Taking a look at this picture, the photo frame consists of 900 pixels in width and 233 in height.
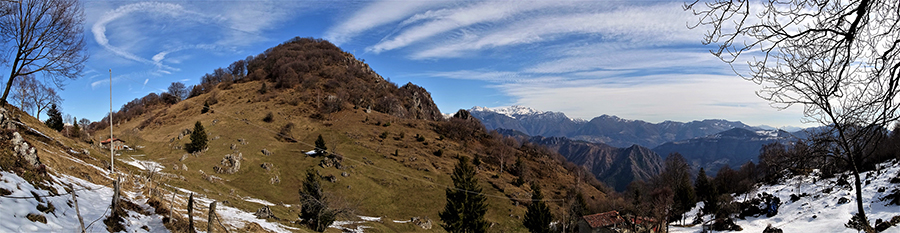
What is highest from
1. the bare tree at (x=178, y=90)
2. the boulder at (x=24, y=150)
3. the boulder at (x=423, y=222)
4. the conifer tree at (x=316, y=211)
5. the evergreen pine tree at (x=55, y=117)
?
the bare tree at (x=178, y=90)

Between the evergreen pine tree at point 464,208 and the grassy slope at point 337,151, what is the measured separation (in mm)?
7797

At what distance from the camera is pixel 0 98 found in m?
19.8

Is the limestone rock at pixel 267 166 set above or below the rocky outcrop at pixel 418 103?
below

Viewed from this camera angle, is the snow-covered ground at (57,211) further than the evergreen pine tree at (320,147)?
No

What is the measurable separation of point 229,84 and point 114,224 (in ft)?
406

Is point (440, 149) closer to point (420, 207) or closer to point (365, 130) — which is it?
point (365, 130)

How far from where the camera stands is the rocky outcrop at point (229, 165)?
52.9 meters

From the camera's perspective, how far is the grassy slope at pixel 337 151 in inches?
2015

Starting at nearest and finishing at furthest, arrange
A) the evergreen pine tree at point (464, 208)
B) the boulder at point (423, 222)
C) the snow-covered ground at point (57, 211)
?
the snow-covered ground at point (57, 211) < the evergreen pine tree at point (464, 208) < the boulder at point (423, 222)

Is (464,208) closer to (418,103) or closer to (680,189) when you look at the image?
(680,189)

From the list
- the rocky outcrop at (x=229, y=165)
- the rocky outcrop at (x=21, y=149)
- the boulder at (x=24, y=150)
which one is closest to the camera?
the rocky outcrop at (x=21, y=149)

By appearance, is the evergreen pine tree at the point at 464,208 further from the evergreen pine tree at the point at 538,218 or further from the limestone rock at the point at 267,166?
the limestone rock at the point at 267,166

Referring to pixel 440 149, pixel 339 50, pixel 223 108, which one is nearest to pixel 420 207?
pixel 440 149

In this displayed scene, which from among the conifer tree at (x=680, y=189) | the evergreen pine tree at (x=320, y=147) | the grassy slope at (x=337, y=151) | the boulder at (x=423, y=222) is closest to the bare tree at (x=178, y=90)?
the grassy slope at (x=337, y=151)
